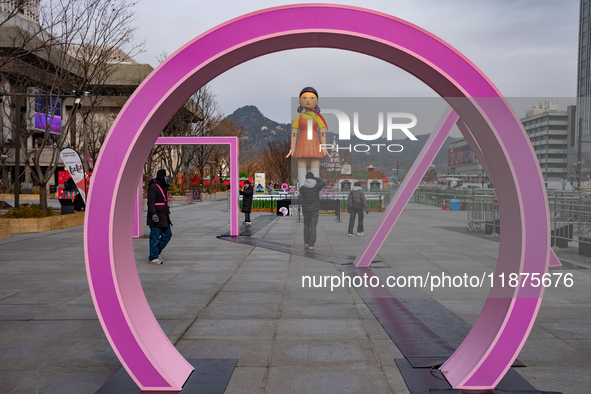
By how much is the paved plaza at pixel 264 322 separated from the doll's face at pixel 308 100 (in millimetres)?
3604

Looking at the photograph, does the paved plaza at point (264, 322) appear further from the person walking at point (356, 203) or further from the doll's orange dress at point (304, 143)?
the doll's orange dress at point (304, 143)

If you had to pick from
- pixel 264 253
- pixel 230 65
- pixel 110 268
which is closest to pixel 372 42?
pixel 230 65

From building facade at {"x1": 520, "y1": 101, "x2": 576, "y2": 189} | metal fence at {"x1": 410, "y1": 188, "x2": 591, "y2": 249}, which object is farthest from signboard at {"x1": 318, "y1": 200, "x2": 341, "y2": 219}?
building facade at {"x1": 520, "y1": 101, "x2": 576, "y2": 189}

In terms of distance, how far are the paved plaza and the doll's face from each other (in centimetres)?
360

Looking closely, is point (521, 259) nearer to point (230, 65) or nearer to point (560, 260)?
point (230, 65)

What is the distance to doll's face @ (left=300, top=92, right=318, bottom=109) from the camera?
11.7 meters

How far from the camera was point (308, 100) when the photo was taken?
11992 millimetres

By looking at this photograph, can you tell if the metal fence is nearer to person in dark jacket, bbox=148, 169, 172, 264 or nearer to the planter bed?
person in dark jacket, bbox=148, 169, 172, 264

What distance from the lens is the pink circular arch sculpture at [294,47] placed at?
3.38m

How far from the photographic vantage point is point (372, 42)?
11.2 ft

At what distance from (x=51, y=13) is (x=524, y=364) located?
17.2 metres

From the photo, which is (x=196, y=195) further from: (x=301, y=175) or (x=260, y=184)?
(x=301, y=175)

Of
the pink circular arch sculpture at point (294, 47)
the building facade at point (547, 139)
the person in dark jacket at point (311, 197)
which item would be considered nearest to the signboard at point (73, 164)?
the person in dark jacket at point (311, 197)

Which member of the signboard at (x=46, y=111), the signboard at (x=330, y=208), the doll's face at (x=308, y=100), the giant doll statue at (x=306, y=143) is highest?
the signboard at (x=46, y=111)
